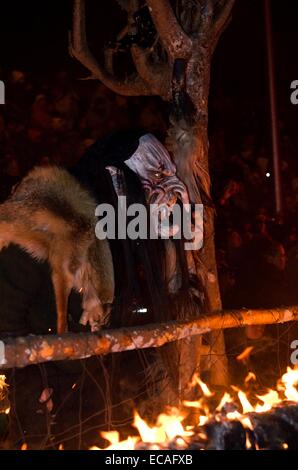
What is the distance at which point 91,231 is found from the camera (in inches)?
128

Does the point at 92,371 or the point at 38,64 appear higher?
the point at 38,64

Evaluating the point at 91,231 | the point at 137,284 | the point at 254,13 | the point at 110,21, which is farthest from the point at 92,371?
the point at 254,13

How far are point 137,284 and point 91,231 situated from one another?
44cm

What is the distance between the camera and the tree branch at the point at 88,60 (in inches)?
188

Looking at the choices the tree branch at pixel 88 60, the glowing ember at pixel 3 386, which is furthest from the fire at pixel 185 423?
the tree branch at pixel 88 60

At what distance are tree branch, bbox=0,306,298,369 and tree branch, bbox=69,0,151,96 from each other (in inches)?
92.0

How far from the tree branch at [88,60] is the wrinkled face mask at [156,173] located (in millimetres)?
1430

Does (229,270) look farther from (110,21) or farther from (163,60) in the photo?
(110,21)

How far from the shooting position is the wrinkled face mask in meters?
3.62

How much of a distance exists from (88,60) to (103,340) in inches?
115

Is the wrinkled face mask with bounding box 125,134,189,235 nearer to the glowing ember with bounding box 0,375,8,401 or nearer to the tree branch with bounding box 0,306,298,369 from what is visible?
the tree branch with bounding box 0,306,298,369

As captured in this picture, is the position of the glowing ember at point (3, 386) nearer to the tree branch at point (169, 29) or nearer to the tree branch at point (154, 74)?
the tree branch at point (154, 74)

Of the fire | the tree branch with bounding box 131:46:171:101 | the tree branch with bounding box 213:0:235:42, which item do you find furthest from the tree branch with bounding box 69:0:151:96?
the fire

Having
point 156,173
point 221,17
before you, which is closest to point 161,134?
point 221,17
